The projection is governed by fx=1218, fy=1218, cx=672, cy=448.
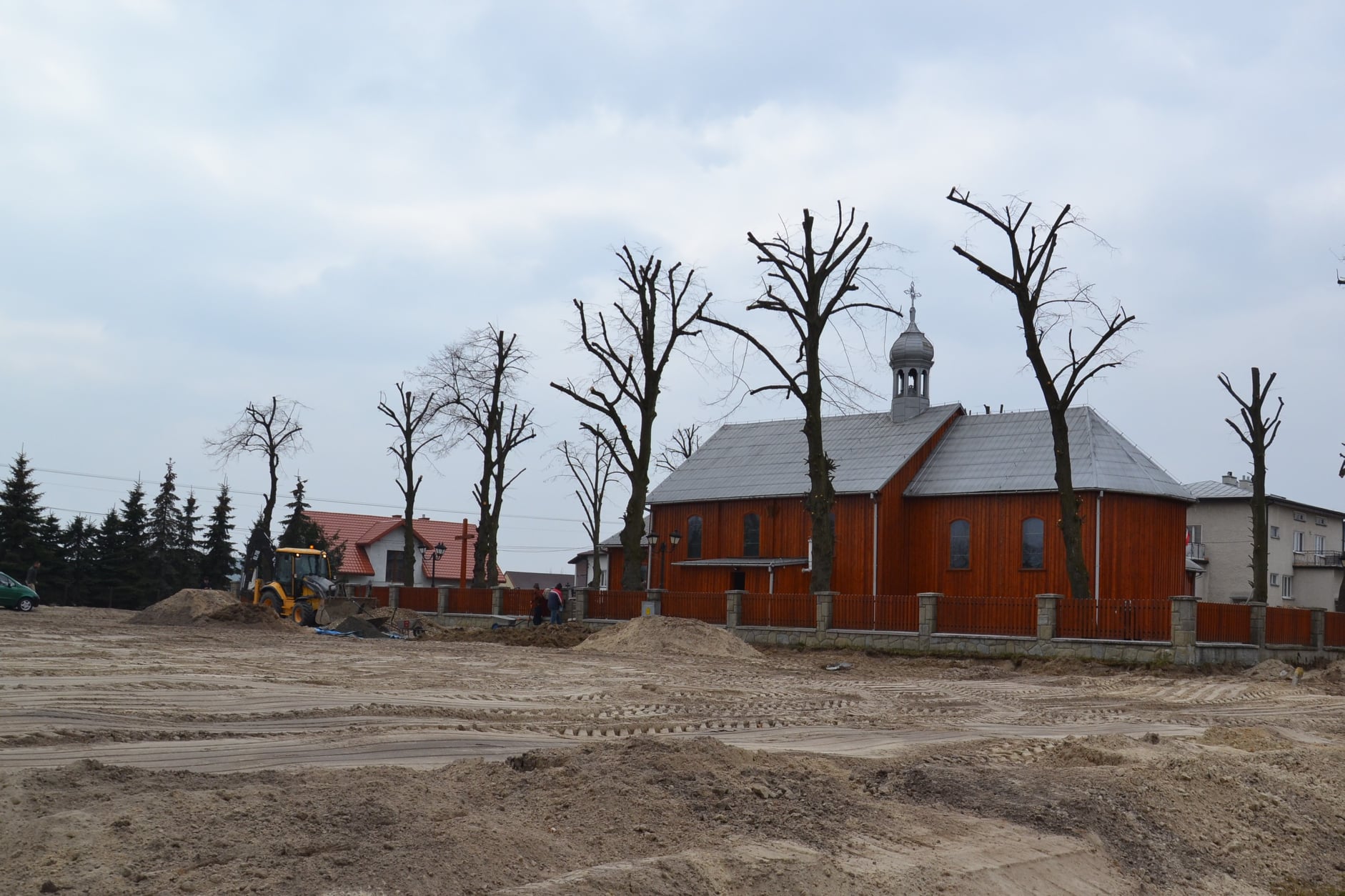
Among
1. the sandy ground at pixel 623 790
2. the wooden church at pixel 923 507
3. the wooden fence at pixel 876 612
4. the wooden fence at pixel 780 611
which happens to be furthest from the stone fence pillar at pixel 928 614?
the sandy ground at pixel 623 790

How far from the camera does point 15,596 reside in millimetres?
40750

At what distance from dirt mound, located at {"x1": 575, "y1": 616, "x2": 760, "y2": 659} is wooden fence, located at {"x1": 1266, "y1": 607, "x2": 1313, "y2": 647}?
1245 centimetres

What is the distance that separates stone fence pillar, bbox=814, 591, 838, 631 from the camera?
3183 centimetres

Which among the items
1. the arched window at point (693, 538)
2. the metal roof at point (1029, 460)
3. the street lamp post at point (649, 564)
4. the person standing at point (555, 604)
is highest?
the metal roof at point (1029, 460)

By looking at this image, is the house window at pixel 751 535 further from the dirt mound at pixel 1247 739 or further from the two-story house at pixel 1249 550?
the dirt mound at pixel 1247 739

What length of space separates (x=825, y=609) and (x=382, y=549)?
4730cm

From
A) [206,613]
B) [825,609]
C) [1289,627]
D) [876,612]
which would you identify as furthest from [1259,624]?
[206,613]

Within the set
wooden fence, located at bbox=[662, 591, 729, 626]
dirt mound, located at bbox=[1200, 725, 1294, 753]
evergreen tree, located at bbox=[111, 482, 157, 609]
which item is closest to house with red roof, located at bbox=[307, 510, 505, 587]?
evergreen tree, located at bbox=[111, 482, 157, 609]

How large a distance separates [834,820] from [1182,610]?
66.3ft

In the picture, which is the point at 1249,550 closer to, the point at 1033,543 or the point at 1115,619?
the point at 1033,543

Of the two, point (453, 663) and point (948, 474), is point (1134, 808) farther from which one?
point (948, 474)

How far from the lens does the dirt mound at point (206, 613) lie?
3258 centimetres

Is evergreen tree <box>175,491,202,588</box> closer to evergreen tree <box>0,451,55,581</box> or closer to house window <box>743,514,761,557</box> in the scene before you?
evergreen tree <box>0,451,55,581</box>

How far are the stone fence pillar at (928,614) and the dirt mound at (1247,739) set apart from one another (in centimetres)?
1447
